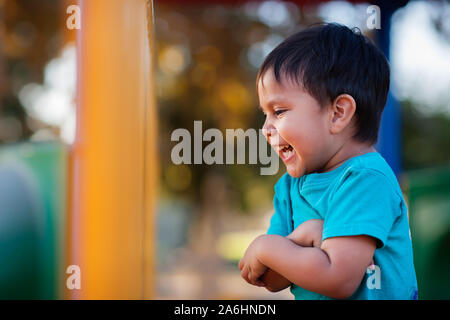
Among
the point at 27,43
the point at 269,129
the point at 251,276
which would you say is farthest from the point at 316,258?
the point at 27,43

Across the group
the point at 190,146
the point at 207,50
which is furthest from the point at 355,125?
the point at 207,50

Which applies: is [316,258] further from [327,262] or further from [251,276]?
[251,276]

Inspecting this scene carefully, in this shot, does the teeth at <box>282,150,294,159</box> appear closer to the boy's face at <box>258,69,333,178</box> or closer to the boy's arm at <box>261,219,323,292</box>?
the boy's face at <box>258,69,333,178</box>

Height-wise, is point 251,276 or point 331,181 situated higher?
point 331,181

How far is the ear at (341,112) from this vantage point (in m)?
0.80

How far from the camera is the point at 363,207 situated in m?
0.71

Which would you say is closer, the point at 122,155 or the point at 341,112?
the point at 341,112

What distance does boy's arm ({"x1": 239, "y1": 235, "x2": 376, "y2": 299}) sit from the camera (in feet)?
2.29

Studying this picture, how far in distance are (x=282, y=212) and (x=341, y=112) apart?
22cm

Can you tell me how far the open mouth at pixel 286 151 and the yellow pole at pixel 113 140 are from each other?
1.49 feet

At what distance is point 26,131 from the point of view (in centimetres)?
344

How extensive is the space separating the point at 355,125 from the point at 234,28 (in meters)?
2.30

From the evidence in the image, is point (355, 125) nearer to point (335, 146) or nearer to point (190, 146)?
point (335, 146)

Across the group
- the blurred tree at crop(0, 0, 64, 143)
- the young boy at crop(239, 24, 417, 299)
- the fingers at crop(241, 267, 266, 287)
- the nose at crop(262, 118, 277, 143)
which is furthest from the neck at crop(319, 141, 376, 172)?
the blurred tree at crop(0, 0, 64, 143)
